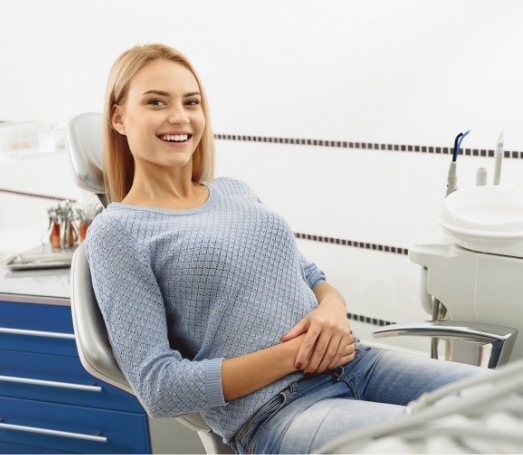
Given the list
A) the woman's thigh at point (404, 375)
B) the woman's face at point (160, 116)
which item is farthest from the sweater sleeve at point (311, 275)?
the woman's face at point (160, 116)

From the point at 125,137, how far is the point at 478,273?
946 millimetres

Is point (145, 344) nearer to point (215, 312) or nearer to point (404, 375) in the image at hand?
point (215, 312)

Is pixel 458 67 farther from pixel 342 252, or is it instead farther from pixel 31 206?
pixel 31 206

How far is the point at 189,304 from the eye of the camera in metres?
1.49

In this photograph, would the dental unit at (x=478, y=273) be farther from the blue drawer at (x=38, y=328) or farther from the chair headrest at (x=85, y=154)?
the blue drawer at (x=38, y=328)

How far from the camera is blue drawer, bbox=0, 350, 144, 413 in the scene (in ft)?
7.77

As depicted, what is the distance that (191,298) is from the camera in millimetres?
1488

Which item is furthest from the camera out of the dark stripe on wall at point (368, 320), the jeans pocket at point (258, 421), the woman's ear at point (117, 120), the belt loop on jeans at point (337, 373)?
the dark stripe on wall at point (368, 320)

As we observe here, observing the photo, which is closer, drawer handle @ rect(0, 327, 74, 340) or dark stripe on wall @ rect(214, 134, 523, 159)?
drawer handle @ rect(0, 327, 74, 340)

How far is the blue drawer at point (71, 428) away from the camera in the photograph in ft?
7.85

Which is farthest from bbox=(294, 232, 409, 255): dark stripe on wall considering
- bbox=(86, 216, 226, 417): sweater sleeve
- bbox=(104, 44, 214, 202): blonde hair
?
bbox=(86, 216, 226, 417): sweater sleeve

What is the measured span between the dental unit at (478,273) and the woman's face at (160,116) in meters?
0.65

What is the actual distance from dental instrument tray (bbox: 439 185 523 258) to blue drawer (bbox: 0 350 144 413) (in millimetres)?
1229

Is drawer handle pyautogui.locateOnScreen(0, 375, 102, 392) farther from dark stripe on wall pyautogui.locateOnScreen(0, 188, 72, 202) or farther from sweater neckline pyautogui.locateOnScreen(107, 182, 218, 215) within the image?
dark stripe on wall pyautogui.locateOnScreen(0, 188, 72, 202)
